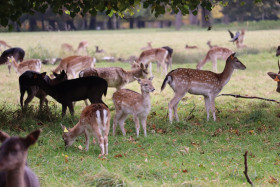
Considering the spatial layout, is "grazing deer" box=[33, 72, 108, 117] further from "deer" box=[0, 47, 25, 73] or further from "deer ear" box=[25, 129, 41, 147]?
"deer" box=[0, 47, 25, 73]

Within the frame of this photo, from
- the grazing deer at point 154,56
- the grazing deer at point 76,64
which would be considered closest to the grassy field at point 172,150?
the grazing deer at point 76,64

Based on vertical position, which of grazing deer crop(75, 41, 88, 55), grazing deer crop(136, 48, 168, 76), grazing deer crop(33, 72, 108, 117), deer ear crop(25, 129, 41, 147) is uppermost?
deer ear crop(25, 129, 41, 147)

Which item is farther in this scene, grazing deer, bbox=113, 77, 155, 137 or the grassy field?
grazing deer, bbox=113, 77, 155, 137

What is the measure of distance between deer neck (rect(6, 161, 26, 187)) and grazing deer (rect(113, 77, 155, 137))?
426cm

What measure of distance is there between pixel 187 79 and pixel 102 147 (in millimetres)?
3042

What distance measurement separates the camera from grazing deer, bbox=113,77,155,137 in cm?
757

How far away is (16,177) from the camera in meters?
3.33

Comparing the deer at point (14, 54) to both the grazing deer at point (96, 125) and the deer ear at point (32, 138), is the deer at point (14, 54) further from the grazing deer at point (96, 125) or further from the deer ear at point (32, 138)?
the deer ear at point (32, 138)

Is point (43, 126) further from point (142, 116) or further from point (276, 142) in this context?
point (276, 142)

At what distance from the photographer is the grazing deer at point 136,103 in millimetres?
7574

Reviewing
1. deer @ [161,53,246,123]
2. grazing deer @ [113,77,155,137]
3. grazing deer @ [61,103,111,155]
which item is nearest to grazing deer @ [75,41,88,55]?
deer @ [161,53,246,123]

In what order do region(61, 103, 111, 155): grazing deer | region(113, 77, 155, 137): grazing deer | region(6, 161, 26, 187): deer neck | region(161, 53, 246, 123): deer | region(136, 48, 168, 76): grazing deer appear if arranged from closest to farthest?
1. region(6, 161, 26, 187): deer neck
2. region(61, 103, 111, 155): grazing deer
3. region(113, 77, 155, 137): grazing deer
4. region(161, 53, 246, 123): deer
5. region(136, 48, 168, 76): grazing deer

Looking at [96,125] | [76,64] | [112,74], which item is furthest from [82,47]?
[96,125]

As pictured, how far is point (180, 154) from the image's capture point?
21.5ft
